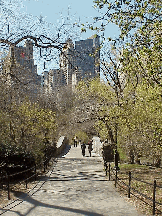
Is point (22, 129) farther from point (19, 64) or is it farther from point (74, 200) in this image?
point (74, 200)

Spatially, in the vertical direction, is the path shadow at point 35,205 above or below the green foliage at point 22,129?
below

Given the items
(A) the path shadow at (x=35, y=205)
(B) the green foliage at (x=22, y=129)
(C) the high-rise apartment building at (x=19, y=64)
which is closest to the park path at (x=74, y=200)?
(A) the path shadow at (x=35, y=205)

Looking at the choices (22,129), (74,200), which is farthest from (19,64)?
(74,200)

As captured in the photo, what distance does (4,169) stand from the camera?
46.0 ft

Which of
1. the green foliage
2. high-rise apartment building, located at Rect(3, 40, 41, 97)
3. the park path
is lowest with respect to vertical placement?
the park path

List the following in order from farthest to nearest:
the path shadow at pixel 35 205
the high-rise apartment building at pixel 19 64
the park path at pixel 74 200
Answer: the high-rise apartment building at pixel 19 64
the park path at pixel 74 200
the path shadow at pixel 35 205

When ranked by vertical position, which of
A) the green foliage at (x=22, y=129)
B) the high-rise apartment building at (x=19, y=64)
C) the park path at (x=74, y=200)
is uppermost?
the high-rise apartment building at (x=19, y=64)

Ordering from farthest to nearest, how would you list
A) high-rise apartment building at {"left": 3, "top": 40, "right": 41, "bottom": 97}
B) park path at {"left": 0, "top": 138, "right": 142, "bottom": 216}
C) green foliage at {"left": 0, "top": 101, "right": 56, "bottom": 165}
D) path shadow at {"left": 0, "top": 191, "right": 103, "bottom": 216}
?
green foliage at {"left": 0, "top": 101, "right": 56, "bottom": 165} < high-rise apartment building at {"left": 3, "top": 40, "right": 41, "bottom": 97} < park path at {"left": 0, "top": 138, "right": 142, "bottom": 216} < path shadow at {"left": 0, "top": 191, "right": 103, "bottom": 216}

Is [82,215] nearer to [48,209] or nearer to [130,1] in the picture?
[48,209]

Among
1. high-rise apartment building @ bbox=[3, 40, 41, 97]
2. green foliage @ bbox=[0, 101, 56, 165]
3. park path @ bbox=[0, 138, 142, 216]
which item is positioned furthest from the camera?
green foliage @ bbox=[0, 101, 56, 165]

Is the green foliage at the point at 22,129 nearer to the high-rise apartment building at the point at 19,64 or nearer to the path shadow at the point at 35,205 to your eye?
the high-rise apartment building at the point at 19,64

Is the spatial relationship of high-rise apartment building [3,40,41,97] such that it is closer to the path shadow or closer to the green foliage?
the green foliage

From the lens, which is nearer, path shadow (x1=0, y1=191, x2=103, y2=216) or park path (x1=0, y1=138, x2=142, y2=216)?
path shadow (x1=0, y1=191, x2=103, y2=216)

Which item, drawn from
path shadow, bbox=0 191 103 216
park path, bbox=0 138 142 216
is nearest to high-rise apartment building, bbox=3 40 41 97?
path shadow, bbox=0 191 103 216
